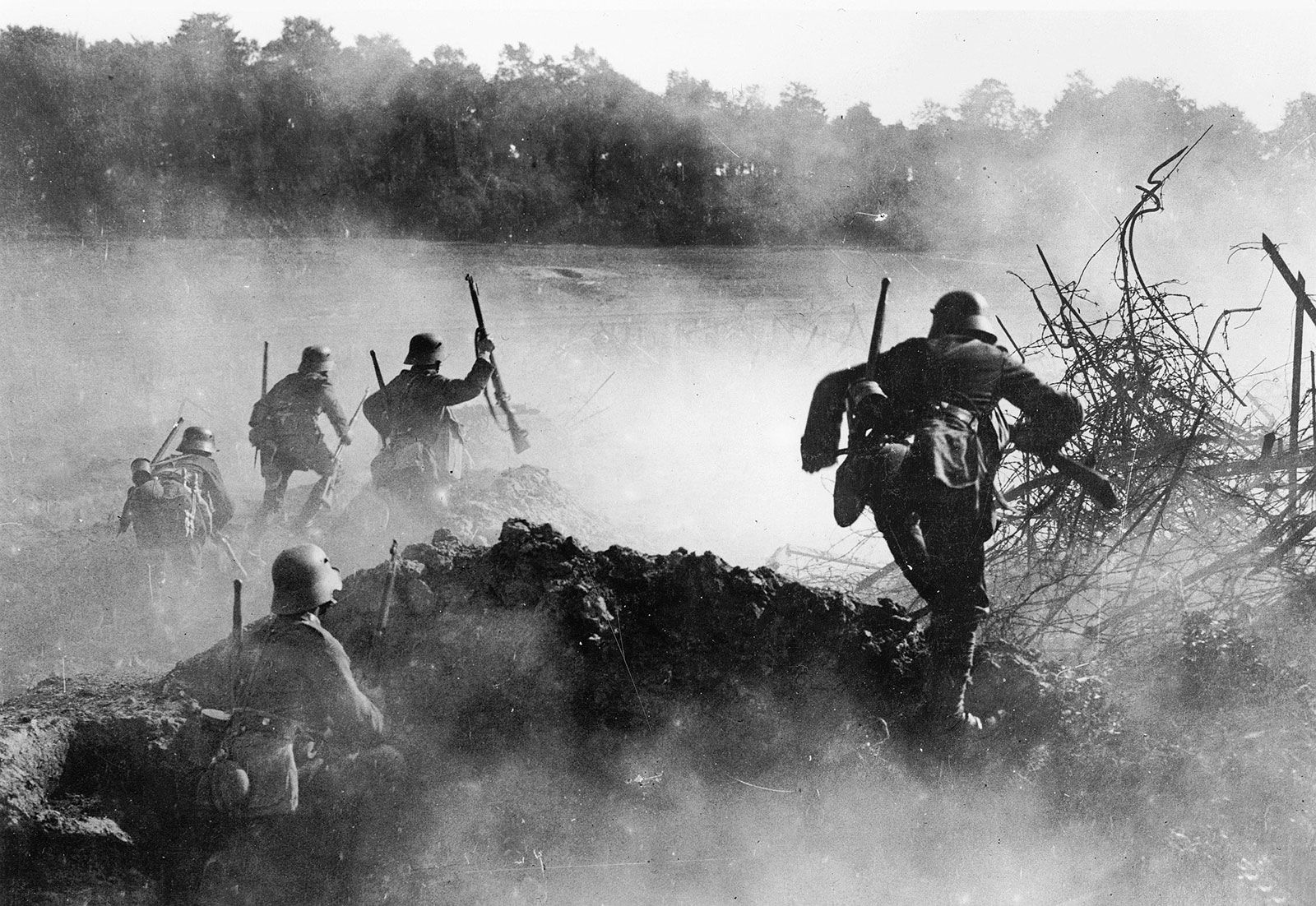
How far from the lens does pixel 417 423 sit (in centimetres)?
830

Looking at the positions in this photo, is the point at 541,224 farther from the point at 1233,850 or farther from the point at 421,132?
the point at 1233,850

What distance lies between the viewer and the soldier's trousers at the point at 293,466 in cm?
903

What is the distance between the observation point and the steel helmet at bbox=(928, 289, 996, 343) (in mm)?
5270

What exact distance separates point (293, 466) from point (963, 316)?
6.17 metres

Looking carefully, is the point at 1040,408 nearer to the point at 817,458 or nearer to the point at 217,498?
the point at 817,458

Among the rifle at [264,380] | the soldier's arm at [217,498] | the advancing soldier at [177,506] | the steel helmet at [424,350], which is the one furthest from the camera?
the rifle at [264,380]

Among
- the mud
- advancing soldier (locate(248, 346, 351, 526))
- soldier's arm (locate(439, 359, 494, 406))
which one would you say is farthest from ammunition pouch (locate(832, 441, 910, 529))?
advancing soldier (locate(248, 346, 351, 526))

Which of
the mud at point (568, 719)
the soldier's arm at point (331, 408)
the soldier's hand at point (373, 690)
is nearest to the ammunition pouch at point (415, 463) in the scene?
the soldier's arm at point (331, 408)

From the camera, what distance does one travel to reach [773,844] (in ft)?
17.0

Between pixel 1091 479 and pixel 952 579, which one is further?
pixel 1091 479

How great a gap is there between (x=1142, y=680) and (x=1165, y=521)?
1.02 metres

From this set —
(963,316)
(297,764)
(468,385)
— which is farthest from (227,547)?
(963,316)

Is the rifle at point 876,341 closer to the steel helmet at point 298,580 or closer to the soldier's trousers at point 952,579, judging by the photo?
the soldier's trousers at point 952,579

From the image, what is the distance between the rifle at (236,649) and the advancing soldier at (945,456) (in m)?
2.87
